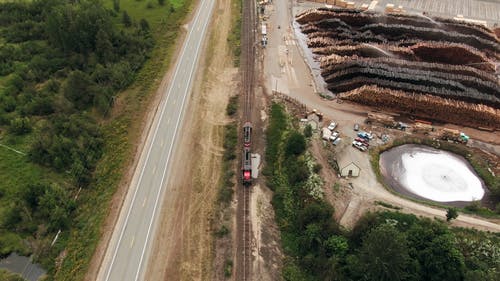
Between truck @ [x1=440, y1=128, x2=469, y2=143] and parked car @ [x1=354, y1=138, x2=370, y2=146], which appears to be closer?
parked car @ [x1=354, y1=138, x2=370, y2=146]

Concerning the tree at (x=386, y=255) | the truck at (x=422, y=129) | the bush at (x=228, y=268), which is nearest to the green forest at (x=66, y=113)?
the bush at (x=228, y=268)

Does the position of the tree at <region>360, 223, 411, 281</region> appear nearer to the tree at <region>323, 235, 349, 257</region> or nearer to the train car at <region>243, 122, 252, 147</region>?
the tree at <region>323, 235, 349, 257</region>

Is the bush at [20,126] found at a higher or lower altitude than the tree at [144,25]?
lower

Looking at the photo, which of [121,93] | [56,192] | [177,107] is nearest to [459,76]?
[177,107]

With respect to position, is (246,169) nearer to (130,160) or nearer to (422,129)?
(130,160)

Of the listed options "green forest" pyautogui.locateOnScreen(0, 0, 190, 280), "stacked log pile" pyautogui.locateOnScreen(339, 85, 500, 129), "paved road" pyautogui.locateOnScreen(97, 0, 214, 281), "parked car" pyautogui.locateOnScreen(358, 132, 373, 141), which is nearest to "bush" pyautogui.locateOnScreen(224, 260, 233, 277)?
"paved road" pyautogui.locateOnScreen(97, 0, 214, 281)

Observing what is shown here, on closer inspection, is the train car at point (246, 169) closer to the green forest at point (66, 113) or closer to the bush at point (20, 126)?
the green forest at point (66, 113)

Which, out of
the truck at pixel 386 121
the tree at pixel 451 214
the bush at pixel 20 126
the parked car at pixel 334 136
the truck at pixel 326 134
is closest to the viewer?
the tree at pixel 451 214

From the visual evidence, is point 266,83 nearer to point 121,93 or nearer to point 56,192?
point 121,93
